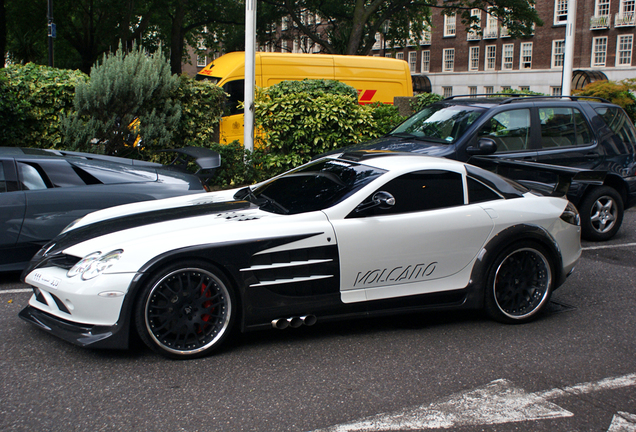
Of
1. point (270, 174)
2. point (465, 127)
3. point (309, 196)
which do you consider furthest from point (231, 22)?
point (309, 196)

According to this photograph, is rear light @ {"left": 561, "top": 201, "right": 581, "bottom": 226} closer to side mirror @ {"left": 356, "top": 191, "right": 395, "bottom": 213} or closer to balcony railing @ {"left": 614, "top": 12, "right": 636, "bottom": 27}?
side mirror @ {"left": 356, "top": 191, "right": 395, "bottom": 213}

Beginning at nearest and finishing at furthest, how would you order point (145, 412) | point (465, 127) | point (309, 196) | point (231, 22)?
point (145, 412) < point (309, 196) < point (465, 127) < point (231, 22)

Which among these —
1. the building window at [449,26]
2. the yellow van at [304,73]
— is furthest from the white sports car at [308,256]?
the building window at [449,26]

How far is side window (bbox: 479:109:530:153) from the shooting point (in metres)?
8.27

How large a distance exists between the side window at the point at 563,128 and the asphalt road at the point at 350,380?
3942 mm

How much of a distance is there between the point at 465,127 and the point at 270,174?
3966mm

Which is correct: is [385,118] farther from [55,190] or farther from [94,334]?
[94,334]

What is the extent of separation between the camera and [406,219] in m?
4.66

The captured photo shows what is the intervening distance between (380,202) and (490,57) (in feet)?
162

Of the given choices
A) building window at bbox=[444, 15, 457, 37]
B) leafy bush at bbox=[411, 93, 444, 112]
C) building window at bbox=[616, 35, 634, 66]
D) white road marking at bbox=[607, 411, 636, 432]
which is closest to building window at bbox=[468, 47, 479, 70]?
building window at bbox=[444, 15, 457, 37]

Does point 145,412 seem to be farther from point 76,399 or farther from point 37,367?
point 37,367

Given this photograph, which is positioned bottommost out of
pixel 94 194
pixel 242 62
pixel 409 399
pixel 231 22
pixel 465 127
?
pixel 409 399

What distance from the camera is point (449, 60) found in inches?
2116

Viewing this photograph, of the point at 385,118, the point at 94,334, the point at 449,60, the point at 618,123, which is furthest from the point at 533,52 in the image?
the point at 94,334
